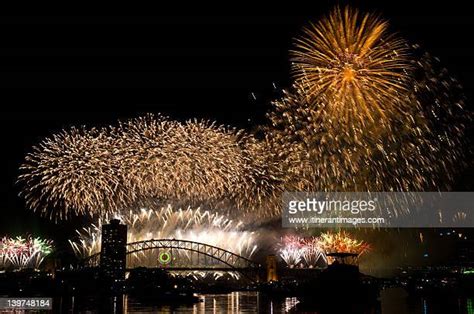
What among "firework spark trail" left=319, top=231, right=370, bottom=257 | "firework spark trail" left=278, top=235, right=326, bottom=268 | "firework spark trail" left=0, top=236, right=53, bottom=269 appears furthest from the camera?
"firework spark trail" left=0, top=236, right=53, bottom=269

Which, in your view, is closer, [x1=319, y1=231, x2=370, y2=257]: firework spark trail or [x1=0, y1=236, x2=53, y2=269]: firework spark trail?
[x1=319, y1=231, x2=370, y2=257]: firework spark trail

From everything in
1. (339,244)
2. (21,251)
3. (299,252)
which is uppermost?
(21,251)

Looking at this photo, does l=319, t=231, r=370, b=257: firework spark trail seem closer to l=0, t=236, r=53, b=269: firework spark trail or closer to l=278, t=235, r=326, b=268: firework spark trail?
l=278, t=235, r=326, b=268: firework spark trail

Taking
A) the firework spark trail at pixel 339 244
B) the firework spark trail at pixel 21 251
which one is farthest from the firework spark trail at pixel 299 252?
the firework spark trail at pixel 21 251

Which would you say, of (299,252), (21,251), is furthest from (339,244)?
(21,251)

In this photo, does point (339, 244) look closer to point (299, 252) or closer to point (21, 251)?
point (299, 252)

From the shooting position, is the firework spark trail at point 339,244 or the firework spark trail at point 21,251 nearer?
the firework spark trail at point 339,244

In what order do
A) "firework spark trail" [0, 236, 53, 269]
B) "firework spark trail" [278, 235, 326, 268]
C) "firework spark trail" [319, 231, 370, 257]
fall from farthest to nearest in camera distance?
"firework spark trail" [0, 236, 53, 269] < "firework spark trail" [278, 235, 326, 268] < "firework spark trail" [319, 231, 370, 257]

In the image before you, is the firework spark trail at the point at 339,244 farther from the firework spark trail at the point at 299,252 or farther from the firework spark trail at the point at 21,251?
the firework spark trail at the point at 21,251

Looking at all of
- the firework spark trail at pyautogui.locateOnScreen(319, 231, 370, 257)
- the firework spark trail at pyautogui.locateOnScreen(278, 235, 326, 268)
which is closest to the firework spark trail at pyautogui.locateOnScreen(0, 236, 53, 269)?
the firework spark trail at pyautogui.locateOnScreen(278, 235, 326, 268)

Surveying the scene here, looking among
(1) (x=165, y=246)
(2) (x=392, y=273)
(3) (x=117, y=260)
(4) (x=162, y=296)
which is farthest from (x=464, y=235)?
(4) (x=162, y=296)
